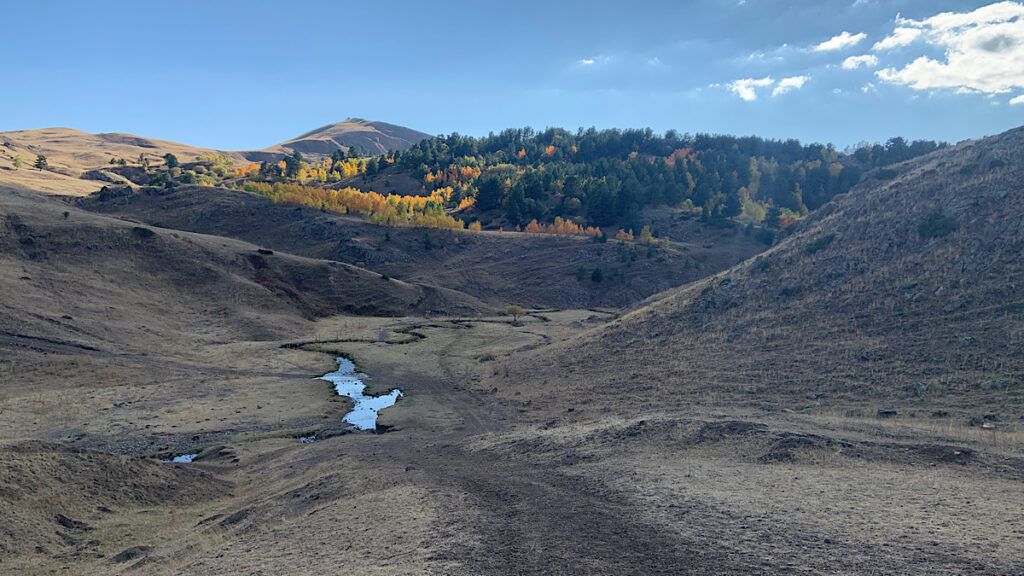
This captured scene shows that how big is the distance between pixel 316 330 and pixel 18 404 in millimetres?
32664

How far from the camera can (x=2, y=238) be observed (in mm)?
59562

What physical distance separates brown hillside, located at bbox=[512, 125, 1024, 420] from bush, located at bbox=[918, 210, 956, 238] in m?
0.09

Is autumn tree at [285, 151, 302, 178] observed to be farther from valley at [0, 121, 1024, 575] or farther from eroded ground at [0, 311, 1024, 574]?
eroded ground at [0, 311, 1024, 574]

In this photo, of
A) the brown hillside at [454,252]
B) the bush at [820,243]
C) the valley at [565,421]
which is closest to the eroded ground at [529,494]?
the valley at [565,421]

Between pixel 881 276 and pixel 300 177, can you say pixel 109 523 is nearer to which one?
pixel 881 276

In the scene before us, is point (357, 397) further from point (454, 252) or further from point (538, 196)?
point (538, 196)

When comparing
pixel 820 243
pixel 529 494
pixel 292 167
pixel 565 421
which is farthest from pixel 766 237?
pixel 292 167

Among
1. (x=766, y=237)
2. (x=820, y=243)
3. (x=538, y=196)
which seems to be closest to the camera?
(x=820, y=243)

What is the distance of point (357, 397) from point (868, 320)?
3114 centimetres

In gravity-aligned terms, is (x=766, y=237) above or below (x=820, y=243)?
above

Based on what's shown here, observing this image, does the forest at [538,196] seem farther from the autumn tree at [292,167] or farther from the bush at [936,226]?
the bush at [936,226]

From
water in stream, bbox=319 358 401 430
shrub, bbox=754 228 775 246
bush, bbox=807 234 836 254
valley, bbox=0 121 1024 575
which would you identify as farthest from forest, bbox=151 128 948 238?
bush, bbox=807 234 836 254

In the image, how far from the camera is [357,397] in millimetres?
38344

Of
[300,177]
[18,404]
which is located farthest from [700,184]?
[18,404]
